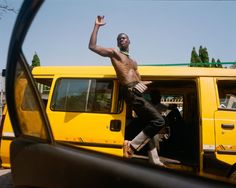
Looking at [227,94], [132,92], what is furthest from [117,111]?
[227,94]

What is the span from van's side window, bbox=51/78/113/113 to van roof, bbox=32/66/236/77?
120mm

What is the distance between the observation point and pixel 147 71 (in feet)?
14.0

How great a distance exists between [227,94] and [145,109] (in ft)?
3.45

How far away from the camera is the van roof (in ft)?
13.5

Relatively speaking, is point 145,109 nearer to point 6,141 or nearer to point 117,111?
point 117,111

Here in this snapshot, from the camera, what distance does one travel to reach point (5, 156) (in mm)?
4434

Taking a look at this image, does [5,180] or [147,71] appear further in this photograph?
[5,180]

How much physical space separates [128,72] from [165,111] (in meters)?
1.32

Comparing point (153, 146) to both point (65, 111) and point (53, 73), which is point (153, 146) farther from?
Answer: point (53, 73)

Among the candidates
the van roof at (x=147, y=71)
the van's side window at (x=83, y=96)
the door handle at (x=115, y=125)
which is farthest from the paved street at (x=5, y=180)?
the door handle at (x=115, y=125)

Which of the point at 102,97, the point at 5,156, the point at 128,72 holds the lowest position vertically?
the point at 5,156

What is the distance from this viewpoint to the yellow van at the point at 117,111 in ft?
12.7

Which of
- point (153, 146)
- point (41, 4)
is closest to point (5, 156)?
point (153, 146)

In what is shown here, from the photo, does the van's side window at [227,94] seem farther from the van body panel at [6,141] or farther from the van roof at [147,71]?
the van body panel at [6,141]
